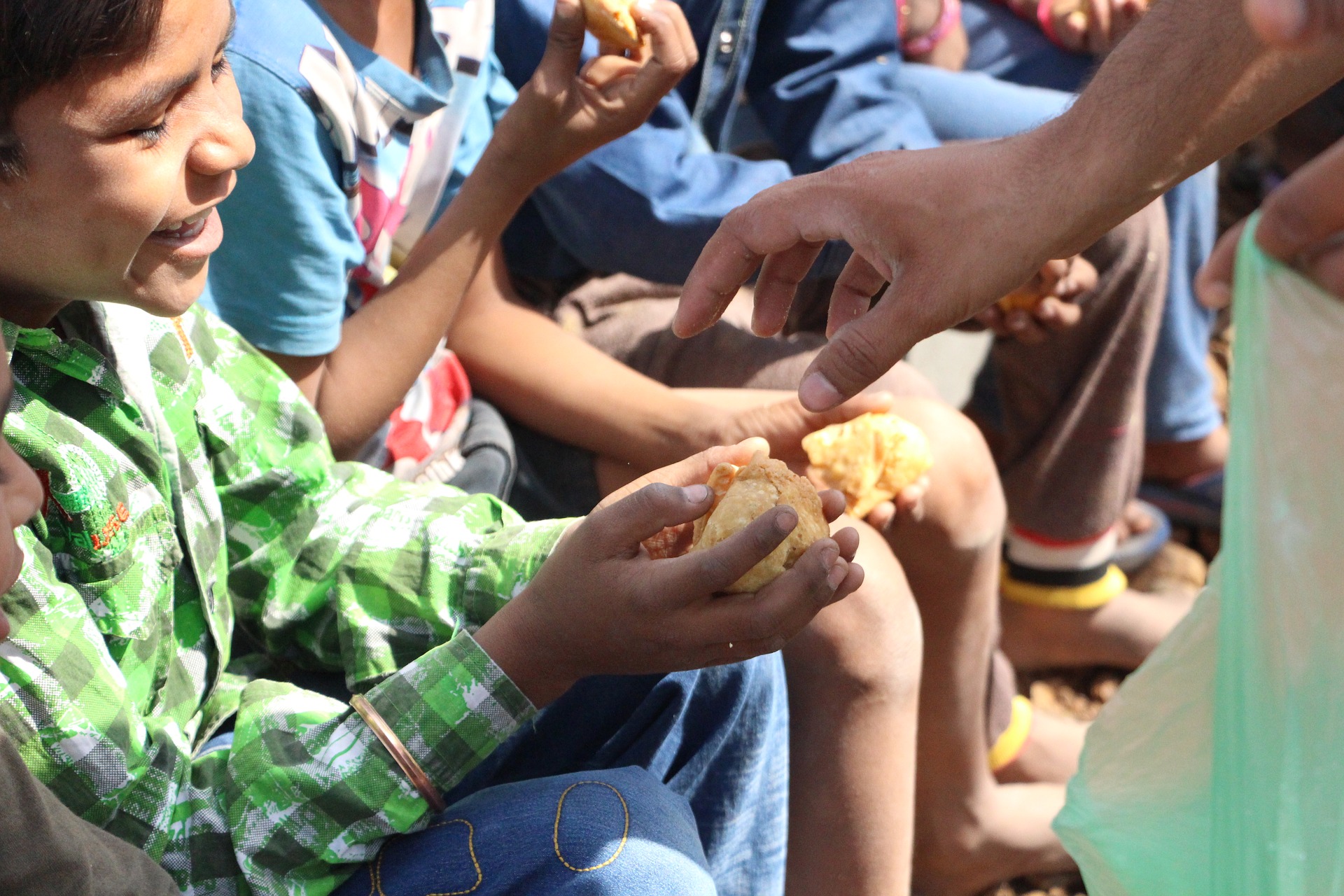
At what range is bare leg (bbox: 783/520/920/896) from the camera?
4.23ft

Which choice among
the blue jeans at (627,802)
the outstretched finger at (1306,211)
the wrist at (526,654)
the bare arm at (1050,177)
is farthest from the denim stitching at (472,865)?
the outstretched finger at (1306,211)

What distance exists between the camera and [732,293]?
116cm

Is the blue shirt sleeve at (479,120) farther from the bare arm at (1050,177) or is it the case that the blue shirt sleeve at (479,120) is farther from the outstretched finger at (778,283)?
the bare arm at (1050,177)

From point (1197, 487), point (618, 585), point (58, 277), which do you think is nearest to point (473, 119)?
point (58, 277)

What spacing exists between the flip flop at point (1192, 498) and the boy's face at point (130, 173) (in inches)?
75.2

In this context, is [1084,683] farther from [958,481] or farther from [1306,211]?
[1306,211]

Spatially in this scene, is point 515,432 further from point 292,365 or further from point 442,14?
point 442,14

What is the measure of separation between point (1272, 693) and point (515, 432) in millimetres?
1039

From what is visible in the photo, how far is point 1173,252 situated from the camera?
6.64ft

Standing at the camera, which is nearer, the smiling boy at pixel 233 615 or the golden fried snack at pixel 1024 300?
the smiling boy at pixel 233 615

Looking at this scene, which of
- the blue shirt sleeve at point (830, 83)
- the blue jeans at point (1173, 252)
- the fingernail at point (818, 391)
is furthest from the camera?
the blue jeans at point (1173, 252)

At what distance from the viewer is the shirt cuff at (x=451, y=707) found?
1.01 meters

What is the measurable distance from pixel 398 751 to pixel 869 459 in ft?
2.23

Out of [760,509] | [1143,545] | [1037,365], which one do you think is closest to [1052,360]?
[1037,365]
